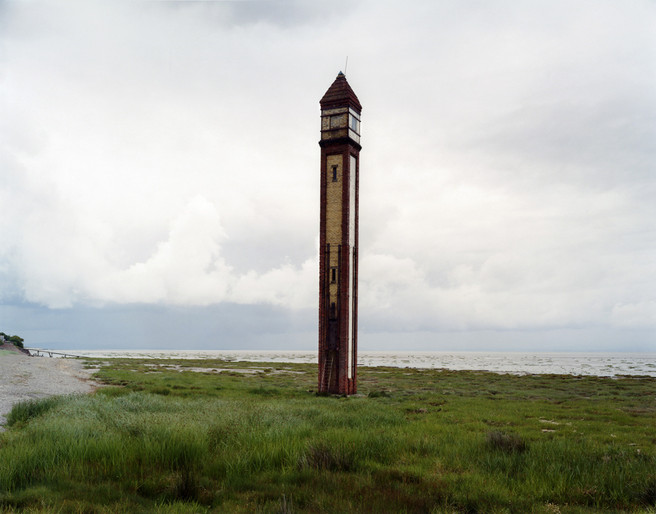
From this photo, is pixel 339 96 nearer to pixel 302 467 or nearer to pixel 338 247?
pixel 338 247

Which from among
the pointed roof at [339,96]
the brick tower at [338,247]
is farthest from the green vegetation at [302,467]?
the pointed roof at [339,96]

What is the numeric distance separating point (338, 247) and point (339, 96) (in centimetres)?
843

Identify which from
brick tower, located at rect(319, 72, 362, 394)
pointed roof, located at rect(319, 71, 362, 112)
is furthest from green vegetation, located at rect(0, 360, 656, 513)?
pointed roof, located at rect(319, 71, 362, 112)

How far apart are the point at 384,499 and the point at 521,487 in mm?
2557

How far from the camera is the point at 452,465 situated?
948cm

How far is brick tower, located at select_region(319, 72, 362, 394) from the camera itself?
24953mm

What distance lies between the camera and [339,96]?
25875 mm

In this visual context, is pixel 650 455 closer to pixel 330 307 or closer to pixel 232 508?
pixel 232 508

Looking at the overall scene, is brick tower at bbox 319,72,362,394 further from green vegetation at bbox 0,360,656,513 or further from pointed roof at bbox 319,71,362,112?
green vegetation at bbox 0,360,656,513

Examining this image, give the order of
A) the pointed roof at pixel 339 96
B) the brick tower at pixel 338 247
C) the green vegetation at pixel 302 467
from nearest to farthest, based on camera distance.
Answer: the green vegetation at pixel 302 467
the brick tower at pixel 338 247
the pointed roof at pixel 339 96

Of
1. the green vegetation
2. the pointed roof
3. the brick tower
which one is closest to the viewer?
the green vegetation

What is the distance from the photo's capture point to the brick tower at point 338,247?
81.9ft

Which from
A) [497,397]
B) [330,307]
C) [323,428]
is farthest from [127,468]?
[497,397]

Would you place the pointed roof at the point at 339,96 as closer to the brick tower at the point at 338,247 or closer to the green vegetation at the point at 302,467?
the brick tower at the point at 338,247
